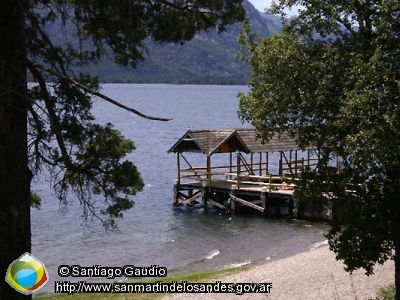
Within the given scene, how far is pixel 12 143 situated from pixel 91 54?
288 cm

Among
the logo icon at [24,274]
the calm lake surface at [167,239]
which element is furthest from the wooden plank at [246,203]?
the logo icon at [24,274]

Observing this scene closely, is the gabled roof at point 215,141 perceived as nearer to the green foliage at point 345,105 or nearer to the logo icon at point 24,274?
the green foliage at point 345,105

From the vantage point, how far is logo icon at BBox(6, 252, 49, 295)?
9531mm

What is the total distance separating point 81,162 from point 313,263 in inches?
506

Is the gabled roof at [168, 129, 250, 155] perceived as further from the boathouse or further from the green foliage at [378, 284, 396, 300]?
the green foliage at [378, 284, 396, 300]

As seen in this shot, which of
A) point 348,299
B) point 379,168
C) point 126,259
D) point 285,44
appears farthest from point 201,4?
point 126,259

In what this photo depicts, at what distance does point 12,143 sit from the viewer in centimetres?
964

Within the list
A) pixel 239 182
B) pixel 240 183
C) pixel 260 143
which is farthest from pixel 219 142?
pixel 260 143

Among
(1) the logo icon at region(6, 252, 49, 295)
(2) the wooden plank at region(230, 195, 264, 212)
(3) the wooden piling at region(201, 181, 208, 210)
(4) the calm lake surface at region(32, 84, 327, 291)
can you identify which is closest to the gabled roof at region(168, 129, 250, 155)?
(3) the wooden piling at region(201, 181, 208, 210)

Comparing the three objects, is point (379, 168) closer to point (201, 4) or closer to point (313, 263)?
point (201, 4)

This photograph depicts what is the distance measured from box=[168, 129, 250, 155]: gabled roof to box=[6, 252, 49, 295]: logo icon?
23497 millimetres

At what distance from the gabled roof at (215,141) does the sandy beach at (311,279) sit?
1103 centimetres

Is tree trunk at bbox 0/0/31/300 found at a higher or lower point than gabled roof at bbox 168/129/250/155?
higher

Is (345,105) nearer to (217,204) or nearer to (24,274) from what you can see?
(24,274)
